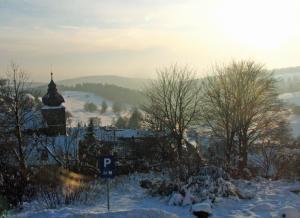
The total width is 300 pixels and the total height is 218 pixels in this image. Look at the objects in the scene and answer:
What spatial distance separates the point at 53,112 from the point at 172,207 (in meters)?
43.9

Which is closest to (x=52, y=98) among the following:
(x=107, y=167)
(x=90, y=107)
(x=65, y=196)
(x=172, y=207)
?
(x=65, y=196)

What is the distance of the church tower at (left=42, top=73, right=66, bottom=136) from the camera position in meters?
55.3

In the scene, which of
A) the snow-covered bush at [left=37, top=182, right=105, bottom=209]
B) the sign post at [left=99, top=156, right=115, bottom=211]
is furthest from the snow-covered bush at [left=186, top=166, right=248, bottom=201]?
the snow-covered bush at [left=37, top=182, right=105, bottom=209]

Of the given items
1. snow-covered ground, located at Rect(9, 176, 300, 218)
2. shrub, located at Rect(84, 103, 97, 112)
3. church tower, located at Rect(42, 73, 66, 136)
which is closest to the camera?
snow-covered ground, located at Rect(9, 176, 300, 218)

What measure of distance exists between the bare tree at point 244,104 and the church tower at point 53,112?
24241 mm

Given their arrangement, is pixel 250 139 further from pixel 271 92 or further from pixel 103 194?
pixel 103 194

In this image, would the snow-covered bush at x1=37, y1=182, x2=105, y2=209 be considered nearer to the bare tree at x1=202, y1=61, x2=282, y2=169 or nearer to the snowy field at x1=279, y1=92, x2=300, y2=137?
the bare tree at x1=202, y1=61, x2=282, y2=169

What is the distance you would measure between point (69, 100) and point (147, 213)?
596 ft

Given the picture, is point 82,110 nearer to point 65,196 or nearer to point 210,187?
point 65,196

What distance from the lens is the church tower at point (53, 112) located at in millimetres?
55344

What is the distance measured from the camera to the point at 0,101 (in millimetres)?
37375

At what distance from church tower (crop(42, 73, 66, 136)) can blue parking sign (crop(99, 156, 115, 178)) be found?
43.1m

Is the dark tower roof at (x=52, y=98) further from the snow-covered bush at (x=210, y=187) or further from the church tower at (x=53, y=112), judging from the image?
the snow-covered bush at (x=210, y=187)

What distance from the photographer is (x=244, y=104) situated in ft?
117
